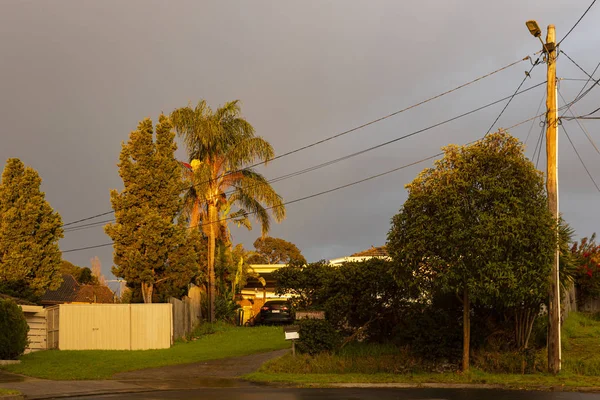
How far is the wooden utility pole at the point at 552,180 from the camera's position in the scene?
790 inches

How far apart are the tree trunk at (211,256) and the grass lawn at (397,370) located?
574 inches

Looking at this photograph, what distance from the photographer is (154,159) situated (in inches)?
1262

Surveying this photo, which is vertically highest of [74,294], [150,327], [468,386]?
[74,294]

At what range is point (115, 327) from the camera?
95.9ft

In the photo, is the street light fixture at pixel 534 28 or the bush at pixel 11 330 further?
the bush at pixel 11 330

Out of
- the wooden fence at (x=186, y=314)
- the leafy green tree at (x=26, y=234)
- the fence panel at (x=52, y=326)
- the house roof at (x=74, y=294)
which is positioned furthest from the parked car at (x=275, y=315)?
the house roof at (x=74, y=294)

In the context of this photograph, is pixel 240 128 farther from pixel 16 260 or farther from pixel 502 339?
pixel 502 339

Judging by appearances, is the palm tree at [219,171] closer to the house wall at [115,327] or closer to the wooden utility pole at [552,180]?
the house wall at [115,327]

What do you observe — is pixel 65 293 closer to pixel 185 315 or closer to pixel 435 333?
pixel 185 315

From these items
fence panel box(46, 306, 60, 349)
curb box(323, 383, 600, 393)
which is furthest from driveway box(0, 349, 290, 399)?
fence panel box(46, 306, 60, 349)

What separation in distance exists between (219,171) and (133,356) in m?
13.9

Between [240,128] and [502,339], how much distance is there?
810 inches

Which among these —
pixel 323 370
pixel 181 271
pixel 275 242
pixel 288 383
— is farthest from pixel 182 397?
pixel 275 242

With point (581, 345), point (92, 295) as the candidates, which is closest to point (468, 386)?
point (581, 345)
